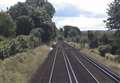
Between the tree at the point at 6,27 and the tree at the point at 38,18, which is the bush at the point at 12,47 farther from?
the tree at the point at 38,18

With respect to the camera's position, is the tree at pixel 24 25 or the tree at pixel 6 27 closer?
the tree at pixel 6 27

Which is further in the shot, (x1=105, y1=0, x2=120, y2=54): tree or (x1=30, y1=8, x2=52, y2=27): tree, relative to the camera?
(x1=30, y1=8, x2=52, y2=27): tree

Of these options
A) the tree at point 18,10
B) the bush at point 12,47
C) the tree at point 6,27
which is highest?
the tree at point 18,10

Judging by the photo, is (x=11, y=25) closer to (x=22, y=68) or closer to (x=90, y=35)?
(x=90, y=35)

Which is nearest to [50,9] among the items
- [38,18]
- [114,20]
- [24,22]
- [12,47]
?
[38,18]

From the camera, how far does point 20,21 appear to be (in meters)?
108

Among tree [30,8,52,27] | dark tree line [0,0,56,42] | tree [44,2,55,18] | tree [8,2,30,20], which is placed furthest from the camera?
tree [44,2,55,18]

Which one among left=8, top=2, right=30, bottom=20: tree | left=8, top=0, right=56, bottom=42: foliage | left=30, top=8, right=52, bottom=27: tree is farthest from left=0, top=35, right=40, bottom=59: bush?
left=8, top=2, right=30, bottom=20: tree

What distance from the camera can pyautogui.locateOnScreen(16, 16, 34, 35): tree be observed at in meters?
107

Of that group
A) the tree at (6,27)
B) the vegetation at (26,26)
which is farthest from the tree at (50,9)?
the tree at (6,27)

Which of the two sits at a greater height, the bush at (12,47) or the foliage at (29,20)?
the foliage at (29,20)

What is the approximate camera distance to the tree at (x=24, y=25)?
107 metres

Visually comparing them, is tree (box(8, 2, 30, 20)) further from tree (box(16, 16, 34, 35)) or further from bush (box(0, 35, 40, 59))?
bush (box(0, 35, 40, 59))

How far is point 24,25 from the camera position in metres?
108
